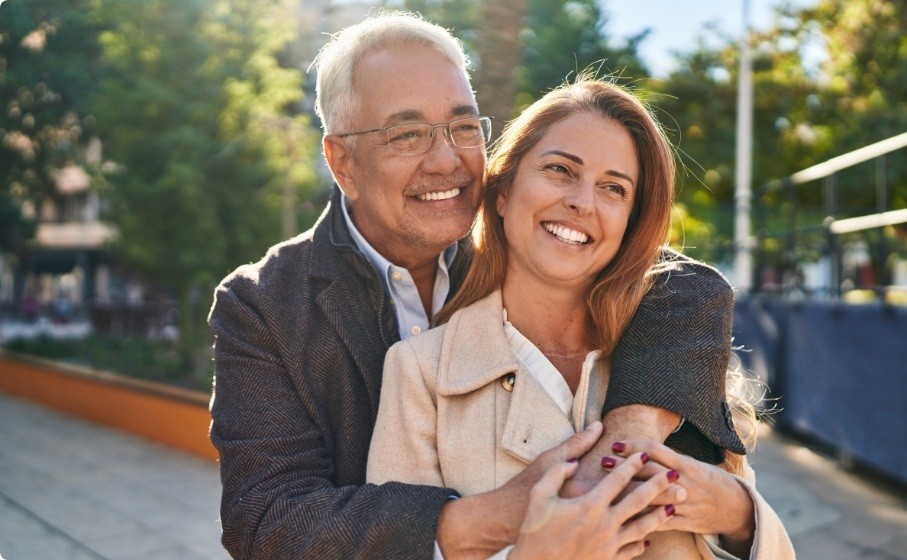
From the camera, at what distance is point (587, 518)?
5.98 ft

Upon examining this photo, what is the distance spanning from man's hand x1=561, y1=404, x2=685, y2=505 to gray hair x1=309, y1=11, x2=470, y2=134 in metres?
1.28

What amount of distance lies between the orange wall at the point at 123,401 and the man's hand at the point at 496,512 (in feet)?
21.9

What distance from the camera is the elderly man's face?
2.71 meters

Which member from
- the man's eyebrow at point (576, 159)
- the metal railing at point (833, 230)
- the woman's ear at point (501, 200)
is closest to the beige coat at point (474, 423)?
the woman's ear at point (501, 200)

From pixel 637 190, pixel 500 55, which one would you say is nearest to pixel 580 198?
pixel 637 190

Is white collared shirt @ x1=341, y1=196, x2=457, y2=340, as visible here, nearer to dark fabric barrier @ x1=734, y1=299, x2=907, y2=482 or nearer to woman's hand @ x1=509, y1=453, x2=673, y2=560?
woman's hand @ x1=509, y1=453, x2=673, y2=560

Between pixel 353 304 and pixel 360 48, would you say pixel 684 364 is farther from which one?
pixel 360 48

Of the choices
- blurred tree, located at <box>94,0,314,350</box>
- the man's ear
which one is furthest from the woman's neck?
blurred tree, located at <box>94,0,314,350</box>

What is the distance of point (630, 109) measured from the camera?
2299 millimetres

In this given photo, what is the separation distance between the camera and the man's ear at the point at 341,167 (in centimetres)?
292

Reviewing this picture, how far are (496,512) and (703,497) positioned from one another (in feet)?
1.52

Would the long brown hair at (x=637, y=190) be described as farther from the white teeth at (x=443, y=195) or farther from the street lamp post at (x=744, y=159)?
the street lamp post at (x=744, y=159)

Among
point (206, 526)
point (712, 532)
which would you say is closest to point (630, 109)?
point (712, 532)

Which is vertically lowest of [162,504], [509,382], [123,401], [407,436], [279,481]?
[162,504]
